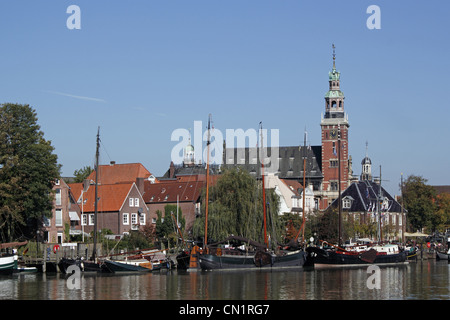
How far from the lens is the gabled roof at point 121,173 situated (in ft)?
→ 468

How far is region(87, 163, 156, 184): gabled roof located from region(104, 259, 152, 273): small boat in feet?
197

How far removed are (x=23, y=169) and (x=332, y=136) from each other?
108088mm

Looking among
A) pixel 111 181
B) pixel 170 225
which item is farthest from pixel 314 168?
pixel 170 225

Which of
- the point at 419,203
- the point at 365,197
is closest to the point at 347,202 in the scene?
the point at 365,197

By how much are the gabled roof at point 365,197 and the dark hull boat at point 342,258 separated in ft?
144

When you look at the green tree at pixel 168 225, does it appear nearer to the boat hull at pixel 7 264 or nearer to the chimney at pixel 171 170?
the boat hull at pixel 7 264

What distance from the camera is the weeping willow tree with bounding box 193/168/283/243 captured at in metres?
95.4

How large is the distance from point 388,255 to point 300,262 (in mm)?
13804

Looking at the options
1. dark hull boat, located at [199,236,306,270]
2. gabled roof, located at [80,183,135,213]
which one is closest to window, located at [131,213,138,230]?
gabled roof, located at [80,183,135,213]

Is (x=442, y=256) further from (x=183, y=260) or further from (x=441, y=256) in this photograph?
(x=183, y=260)

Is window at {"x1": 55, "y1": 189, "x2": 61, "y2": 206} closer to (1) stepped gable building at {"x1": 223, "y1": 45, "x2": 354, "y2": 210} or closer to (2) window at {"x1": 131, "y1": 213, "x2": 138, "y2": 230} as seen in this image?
(2) window at {"x1": 131, "y1": 213, "x2": 138, "y2": 230}

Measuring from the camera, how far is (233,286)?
209 feet
